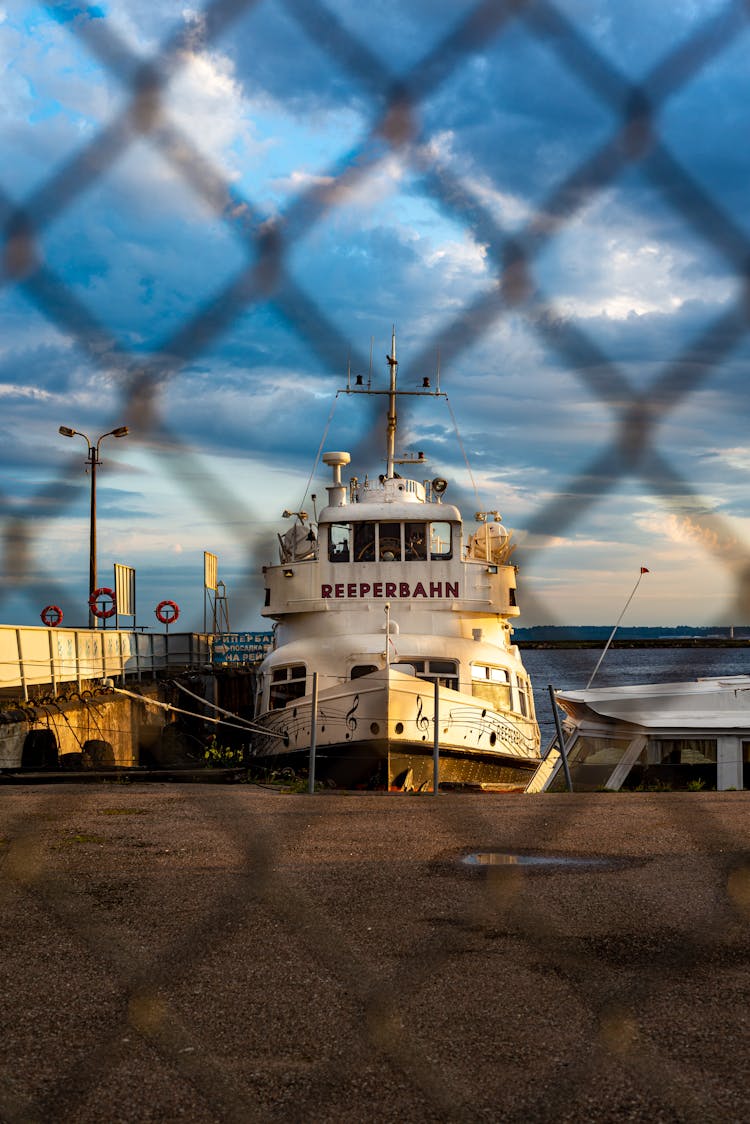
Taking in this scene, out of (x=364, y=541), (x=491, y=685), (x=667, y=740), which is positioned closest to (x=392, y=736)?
(x=491, y=685)

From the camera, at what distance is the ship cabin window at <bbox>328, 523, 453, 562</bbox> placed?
18594 millimetres

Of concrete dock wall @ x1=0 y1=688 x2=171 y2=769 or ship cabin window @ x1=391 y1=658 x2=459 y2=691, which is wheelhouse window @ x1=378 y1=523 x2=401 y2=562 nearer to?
ship cabin window @ x1=391 y1=658 x2=459 y2=691

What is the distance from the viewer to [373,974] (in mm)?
4820

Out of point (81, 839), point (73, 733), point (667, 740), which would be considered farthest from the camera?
point (73, 733)

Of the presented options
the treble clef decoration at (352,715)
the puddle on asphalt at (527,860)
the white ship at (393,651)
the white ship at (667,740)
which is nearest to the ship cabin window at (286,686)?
the white ship at (393,651)

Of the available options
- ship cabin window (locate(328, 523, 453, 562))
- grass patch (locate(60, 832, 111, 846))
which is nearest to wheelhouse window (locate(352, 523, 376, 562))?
ship cabin window (locate(328, 523, 453, 562))

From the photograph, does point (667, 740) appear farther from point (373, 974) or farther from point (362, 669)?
point (373, 974)

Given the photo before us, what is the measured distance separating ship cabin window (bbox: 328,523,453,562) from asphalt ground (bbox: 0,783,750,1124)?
1021 centimetres

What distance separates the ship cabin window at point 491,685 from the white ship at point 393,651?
0.03m

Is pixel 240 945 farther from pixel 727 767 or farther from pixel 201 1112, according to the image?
pixel 727 767

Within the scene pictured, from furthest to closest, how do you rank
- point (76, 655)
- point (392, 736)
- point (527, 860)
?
point (76, 655) → point (392, 736) → point (527, 860)

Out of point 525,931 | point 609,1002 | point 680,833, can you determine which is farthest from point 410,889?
point 680,833

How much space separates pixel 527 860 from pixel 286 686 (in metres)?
10.7

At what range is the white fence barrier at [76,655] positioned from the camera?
17250mm
